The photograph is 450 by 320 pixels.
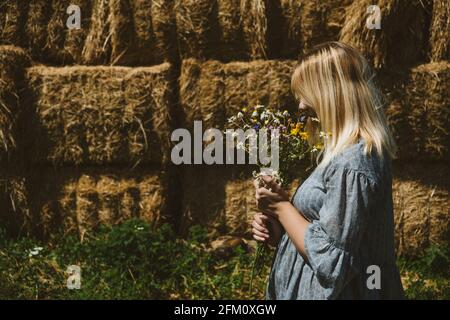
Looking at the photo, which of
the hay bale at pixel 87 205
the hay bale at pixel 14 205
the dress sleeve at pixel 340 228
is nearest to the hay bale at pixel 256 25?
the hay bale at pixel 87 205

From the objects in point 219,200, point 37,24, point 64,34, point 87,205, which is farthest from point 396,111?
point 37,24

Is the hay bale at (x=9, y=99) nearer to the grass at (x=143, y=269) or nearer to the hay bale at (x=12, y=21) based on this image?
the hay bale at (x=12, y=21)

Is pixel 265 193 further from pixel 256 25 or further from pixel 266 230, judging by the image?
pixel 256 25

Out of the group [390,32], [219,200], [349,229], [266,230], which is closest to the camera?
[349,229]

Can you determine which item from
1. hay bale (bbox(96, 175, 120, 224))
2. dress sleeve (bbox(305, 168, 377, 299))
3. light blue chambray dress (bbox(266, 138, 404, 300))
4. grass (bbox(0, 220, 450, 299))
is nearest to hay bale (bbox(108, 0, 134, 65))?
hay bale (bbox(96, 175, 120, 224))

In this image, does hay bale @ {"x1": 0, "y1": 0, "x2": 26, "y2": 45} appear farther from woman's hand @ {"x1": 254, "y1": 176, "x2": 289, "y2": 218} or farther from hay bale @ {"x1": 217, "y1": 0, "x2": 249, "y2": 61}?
woman's hand @ {"x1": 254, "y1": 176, "x2": 289, "y2": 218}

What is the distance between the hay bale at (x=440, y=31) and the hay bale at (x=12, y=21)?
3159mm

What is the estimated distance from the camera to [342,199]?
85.4 inches

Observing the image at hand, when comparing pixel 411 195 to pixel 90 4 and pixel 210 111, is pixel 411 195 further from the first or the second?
pixel 90 4

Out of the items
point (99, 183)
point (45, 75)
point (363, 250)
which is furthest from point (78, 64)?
point (363, 250)

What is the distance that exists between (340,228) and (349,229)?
3 centimetres

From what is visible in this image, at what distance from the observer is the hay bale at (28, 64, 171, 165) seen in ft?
17.0

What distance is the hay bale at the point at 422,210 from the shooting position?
5.10 meters

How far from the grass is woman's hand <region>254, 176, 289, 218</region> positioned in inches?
87.6
